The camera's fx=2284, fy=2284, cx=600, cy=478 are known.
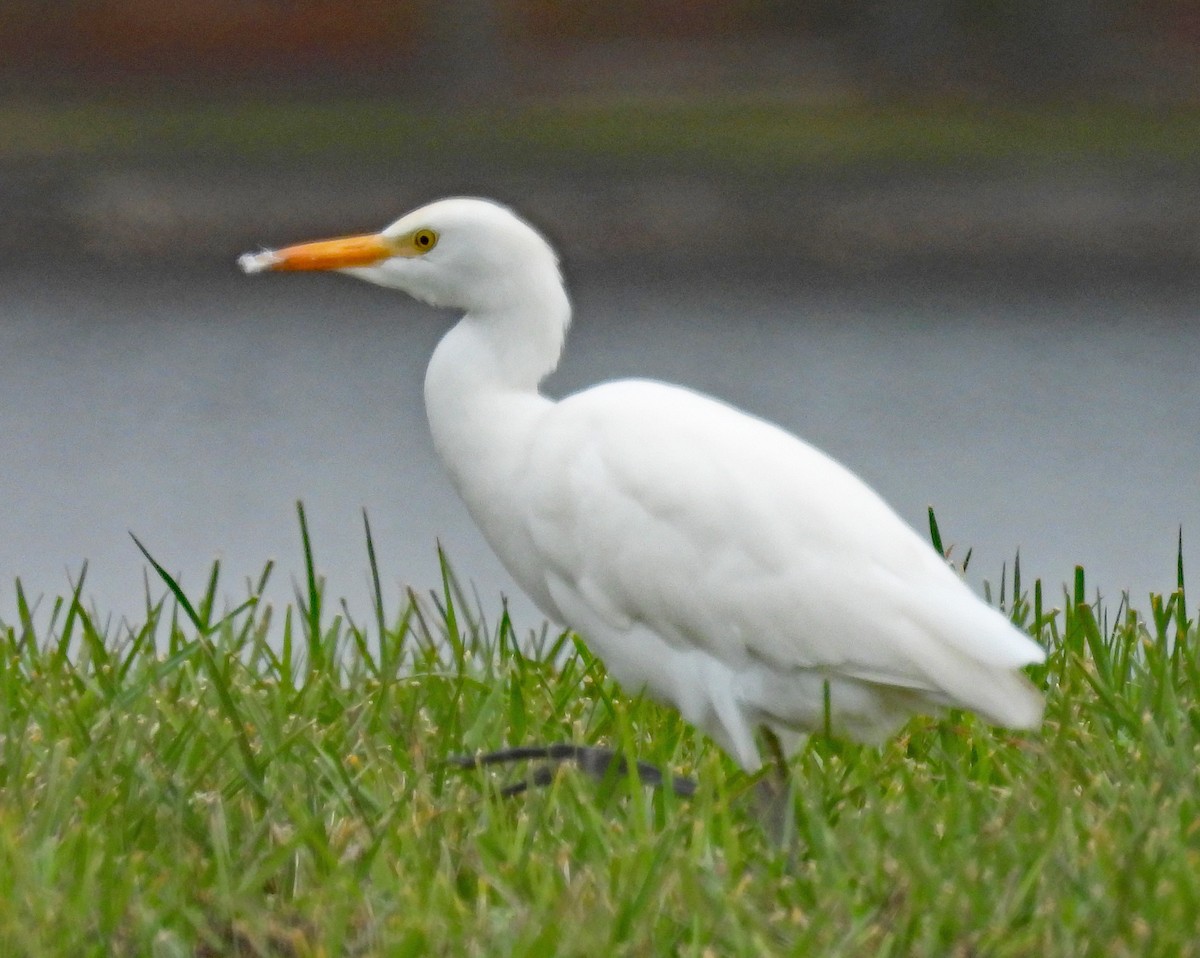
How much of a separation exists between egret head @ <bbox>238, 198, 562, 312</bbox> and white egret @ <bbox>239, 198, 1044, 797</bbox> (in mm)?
202

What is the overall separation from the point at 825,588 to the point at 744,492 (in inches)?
6.9

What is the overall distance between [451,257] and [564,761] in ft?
2.60

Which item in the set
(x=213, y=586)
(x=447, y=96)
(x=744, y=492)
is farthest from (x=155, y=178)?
(x=744, y=492)

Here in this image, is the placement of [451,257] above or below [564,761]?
above

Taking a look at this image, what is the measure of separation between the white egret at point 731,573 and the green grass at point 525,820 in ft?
0.38

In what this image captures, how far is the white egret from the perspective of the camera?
2.92 m

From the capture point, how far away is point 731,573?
119 inches

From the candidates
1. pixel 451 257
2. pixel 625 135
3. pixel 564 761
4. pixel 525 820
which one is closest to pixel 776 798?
pixel 564 761

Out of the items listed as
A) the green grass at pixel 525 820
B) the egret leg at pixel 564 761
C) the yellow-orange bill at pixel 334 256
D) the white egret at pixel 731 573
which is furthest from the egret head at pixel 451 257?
the egret leg at pixel 564 761

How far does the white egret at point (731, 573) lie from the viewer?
292 centimetres

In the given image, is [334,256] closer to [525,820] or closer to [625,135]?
[525,820]

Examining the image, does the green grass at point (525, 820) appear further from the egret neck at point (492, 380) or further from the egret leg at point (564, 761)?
the egret neck at point (492, 380)

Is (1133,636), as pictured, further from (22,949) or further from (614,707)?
(22,949)

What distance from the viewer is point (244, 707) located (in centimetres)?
326
